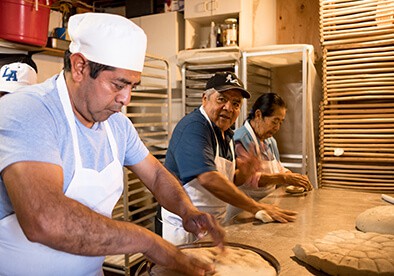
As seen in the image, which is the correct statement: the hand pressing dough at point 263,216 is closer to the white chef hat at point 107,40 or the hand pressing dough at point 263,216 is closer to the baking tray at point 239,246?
the baking tray at point 239,246

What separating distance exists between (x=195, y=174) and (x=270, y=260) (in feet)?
2.75

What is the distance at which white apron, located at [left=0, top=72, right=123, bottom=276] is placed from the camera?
3.92ft

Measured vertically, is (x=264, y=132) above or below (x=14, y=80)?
below

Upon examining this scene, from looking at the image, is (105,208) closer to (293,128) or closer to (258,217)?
(258,217)

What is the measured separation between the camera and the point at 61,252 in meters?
1.22

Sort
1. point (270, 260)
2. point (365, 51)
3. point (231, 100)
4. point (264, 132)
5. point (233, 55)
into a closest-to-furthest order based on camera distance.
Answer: point (270, 260) → point (231, 100) → point (264, 132) → point (365, 51) → point (233, 55)

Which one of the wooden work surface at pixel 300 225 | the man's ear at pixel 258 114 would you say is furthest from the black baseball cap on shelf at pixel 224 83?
the wooden work surface at pixel 300 225

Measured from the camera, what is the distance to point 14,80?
2461 mm

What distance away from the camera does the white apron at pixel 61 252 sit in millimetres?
1196

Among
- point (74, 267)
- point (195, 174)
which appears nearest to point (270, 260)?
point (74, 267)

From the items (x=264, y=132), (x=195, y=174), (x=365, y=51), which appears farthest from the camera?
(x=365, y=51)

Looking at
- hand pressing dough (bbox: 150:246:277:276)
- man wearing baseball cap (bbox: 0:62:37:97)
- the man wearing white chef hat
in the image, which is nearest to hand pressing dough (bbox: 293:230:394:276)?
hand pressing dough (bbox: 150:246:277:276)

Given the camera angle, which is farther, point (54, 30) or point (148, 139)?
point (148, 139)

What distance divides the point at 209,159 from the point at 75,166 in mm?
1028
